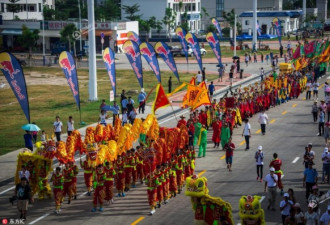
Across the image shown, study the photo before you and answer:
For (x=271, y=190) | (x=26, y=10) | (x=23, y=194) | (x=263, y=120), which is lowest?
(x=271, y=190)

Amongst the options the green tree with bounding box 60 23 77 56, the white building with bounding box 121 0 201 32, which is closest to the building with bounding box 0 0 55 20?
the white building with bounding box 121 0 201 32

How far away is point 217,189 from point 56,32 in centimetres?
6217

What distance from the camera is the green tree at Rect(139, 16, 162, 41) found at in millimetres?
95125

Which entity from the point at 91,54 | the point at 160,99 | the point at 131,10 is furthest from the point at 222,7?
the point at 160,99

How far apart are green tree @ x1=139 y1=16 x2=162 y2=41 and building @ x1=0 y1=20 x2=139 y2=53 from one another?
7.69 meters

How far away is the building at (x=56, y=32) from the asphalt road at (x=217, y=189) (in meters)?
47.2

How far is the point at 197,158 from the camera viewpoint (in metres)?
29.5

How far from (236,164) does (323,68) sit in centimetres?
3081

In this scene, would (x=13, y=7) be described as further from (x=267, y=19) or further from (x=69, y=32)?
(x=267, y=19)

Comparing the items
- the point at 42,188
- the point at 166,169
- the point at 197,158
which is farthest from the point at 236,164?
the point at 42,188

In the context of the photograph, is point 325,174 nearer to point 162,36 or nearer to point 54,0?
point 162,36

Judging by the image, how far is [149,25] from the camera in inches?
3780

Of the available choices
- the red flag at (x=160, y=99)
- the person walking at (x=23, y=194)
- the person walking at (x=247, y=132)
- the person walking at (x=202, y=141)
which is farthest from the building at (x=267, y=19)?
the person walking at (x=23, y=194)

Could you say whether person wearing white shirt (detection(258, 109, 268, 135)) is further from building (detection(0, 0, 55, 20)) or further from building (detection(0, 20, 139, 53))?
building (detection(0, 0, 55, 20))
